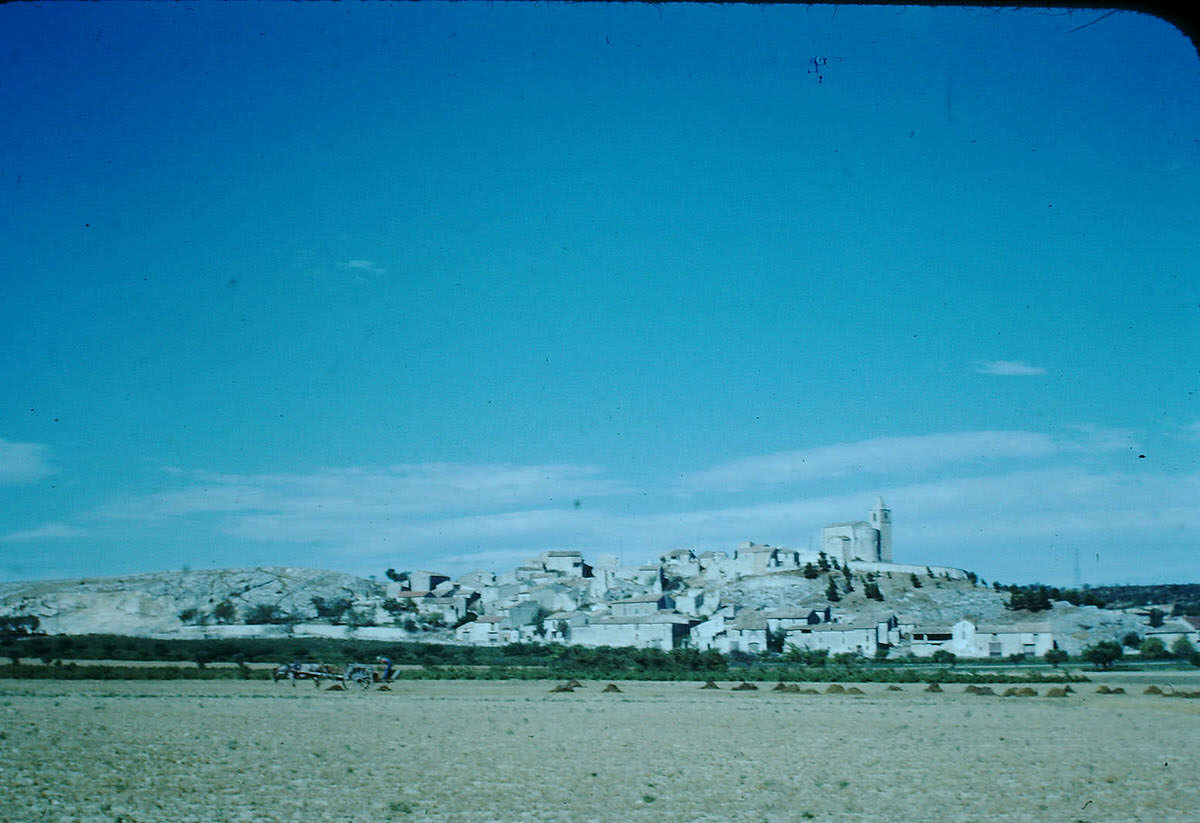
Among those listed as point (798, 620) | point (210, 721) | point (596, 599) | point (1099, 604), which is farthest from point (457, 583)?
point (210, 721)

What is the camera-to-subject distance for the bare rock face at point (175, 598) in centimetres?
13100

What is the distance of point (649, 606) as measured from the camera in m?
110

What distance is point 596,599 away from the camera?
12388cm

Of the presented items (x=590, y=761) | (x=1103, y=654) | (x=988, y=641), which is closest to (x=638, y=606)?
(x=988, y=641)

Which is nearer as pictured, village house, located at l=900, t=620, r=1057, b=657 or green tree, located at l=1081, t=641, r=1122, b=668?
green tree, located at l=1081, t=641, r=1122, b=668

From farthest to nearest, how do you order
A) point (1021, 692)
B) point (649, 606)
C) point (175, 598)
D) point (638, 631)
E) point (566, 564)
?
point (566, 564) < point (175, 598) < point (649, 606) < point (638, 631) < point (1021, 692)

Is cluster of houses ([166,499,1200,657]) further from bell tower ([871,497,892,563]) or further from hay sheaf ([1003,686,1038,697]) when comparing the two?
hay sheaf ([1003,686,1038,697])

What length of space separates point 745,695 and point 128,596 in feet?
397

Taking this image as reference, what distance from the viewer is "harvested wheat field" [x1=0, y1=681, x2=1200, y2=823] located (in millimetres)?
15094

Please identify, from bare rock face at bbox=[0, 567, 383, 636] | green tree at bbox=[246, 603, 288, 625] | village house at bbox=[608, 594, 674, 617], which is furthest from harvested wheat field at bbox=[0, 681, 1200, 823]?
bare rock face at bbox=[0, 567, 383, 636]

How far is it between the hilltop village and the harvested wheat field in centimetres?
5912

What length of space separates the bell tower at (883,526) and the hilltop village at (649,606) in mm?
219

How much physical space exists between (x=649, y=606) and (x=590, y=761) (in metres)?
90.5

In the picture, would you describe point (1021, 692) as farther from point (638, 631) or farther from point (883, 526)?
point (883, 526)
